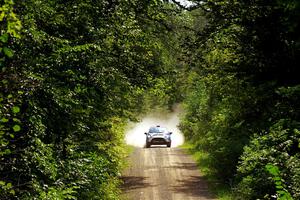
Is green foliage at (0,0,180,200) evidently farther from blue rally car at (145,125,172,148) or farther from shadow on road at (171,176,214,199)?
blue rally car at (145,125,172,148)

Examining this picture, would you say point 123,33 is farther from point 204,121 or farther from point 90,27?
point 204,121

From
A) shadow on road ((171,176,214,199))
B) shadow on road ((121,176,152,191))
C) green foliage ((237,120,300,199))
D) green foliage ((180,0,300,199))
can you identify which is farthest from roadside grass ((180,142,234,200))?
green foliage ((237,120,300,199))

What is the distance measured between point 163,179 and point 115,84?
8876 millimetres

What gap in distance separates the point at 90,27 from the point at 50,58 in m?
3.03

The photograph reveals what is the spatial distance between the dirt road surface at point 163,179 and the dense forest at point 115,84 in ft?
4.61

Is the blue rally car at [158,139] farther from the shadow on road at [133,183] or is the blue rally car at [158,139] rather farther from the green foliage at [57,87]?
the green foliage at [57,87]

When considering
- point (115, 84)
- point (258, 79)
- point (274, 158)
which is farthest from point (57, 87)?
point (258, 79)

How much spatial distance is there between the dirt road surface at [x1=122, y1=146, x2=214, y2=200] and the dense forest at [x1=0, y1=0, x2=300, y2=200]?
1406 millimetres

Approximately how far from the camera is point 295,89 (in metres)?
10.5

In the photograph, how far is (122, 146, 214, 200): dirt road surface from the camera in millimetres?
19314

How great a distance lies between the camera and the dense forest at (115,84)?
7.70 meters

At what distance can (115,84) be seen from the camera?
50.2 ft

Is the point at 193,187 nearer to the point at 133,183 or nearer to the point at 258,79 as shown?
the point at 133,183

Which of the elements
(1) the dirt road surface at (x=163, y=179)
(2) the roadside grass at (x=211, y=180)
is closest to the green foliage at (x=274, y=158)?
(2) the roadside grass at (x=211, y=180)
